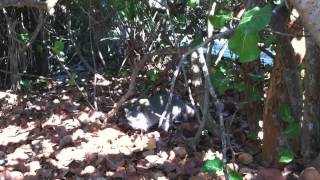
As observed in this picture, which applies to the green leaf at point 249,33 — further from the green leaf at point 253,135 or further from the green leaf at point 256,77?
the green leaf at point 253,135

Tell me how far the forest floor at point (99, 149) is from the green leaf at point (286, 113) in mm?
Result: 283

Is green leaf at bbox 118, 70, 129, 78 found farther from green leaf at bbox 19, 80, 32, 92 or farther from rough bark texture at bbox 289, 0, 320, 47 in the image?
rough bark texture at bbox 289, 0, 320, 47

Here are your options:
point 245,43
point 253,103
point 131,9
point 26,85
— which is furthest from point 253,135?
point 26,85

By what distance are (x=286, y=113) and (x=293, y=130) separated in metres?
0.10

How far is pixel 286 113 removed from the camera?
282 centimetres

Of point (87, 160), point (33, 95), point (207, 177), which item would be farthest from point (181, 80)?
point (207, 177)

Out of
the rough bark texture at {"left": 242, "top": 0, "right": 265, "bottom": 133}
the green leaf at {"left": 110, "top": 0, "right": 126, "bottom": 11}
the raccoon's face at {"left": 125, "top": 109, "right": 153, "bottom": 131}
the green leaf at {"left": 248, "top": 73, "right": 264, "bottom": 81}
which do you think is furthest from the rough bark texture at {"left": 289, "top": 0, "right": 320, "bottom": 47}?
the green leaf at {"left": 110, "top": 0, "right": 126, "bottom": 11}

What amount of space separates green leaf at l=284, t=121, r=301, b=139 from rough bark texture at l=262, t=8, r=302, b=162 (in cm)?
6

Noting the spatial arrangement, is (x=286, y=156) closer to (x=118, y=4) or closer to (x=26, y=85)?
(x=118, y=4)

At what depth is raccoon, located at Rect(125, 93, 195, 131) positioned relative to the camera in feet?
13.0

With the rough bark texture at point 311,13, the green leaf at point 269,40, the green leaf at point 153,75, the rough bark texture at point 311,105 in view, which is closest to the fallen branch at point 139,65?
the green leaf at point 269,40

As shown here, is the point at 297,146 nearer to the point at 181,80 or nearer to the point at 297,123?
the point at 297,123

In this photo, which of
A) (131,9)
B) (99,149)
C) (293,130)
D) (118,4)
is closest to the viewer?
(293,130)

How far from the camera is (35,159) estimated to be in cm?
346
